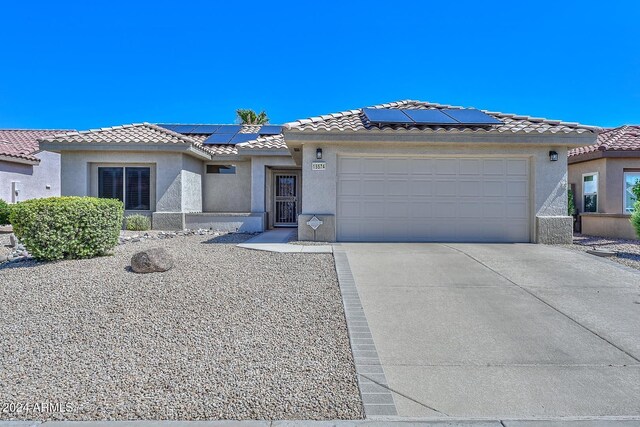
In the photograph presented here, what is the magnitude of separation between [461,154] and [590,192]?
864 centimetres

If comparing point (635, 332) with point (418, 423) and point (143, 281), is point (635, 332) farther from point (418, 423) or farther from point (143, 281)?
point (143, 281)

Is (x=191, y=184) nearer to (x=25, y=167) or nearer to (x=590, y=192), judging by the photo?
(x=25, y=167)

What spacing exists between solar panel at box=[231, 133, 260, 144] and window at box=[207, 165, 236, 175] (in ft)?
4.67

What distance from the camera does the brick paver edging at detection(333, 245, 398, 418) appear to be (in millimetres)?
3500

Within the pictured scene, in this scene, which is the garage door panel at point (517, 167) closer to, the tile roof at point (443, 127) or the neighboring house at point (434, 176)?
the neighboring house at point (434, 176)

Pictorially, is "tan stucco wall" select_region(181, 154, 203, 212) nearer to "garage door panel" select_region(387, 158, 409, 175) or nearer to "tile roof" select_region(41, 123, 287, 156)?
"tile roof" select_region(41, 123, 287, 156)

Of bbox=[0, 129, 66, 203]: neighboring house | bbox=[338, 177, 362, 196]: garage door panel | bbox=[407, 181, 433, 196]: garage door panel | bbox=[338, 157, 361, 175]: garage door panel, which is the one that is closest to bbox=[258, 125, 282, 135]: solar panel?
bbox=[338, 157, 361, 175]: garage door panel

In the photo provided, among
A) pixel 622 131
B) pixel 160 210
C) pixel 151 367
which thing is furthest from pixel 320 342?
pixel 622 131

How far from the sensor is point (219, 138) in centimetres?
1883

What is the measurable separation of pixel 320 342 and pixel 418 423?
163cm

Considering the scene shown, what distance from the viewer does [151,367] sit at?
4051 millimetres

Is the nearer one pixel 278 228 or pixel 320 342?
pixel 320 342

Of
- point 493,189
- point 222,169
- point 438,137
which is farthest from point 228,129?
point 493,189

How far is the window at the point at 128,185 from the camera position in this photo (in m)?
15.1
